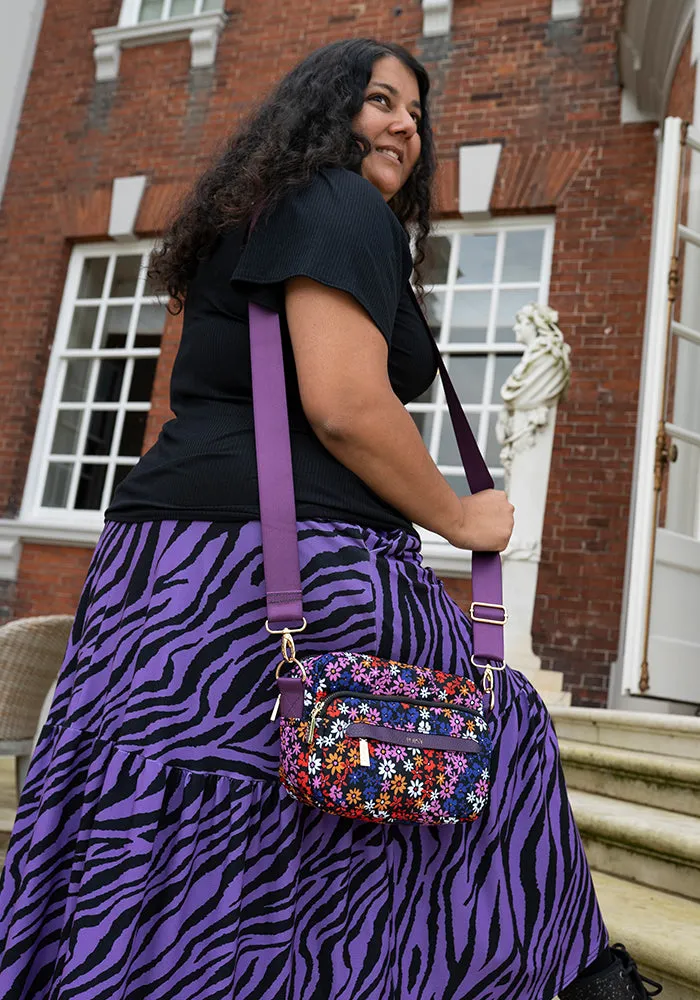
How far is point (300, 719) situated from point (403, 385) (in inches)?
19.6

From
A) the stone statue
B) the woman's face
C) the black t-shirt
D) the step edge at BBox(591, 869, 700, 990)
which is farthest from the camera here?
the stone statue

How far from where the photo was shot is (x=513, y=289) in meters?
6.56

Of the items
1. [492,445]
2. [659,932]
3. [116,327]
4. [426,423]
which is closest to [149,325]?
[116,327]

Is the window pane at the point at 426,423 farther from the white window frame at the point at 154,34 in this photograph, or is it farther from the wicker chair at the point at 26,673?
the wicker chair at the point at 26,673

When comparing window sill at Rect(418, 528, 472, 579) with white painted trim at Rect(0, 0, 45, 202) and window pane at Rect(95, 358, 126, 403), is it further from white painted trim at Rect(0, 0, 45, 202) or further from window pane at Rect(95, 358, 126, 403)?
white painted trim at Rect(0, 0, 45, 202)

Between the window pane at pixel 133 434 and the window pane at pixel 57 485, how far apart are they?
1.62ft

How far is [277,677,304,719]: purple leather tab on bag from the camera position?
1.07m

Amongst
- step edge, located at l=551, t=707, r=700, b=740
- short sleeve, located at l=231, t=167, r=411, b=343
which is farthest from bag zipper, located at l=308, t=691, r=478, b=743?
step edge, located at l=551, t=707, r=700, b=740

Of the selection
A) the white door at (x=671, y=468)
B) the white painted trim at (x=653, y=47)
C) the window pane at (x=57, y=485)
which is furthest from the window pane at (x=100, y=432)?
the white door at (x=671, y=468)

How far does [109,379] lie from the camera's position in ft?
24.7

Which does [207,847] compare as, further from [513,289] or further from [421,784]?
[513,289]

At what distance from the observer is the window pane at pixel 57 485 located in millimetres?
7422

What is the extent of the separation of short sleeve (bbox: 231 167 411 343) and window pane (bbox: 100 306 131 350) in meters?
6.62

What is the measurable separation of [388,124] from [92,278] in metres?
6.83
